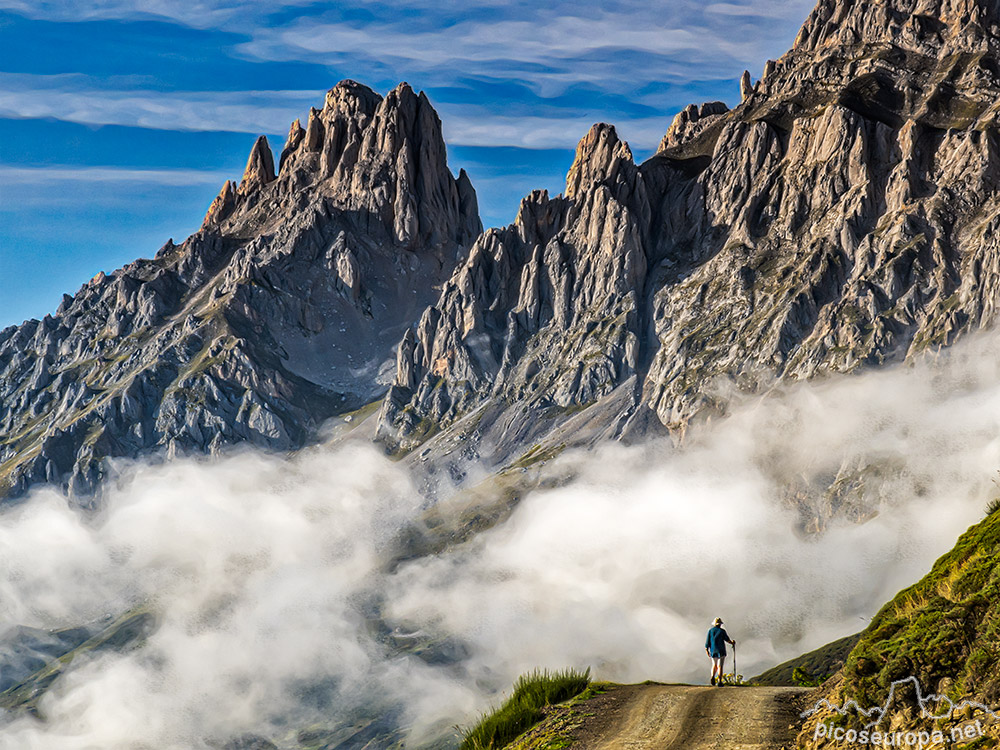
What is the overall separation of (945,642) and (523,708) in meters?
16.2

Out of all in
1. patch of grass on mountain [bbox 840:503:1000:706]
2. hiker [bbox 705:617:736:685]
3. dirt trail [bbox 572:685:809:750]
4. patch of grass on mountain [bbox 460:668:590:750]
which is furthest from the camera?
hiker [bbox 705:617:736:685]

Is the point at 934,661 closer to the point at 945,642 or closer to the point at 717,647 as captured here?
the point at 945,642

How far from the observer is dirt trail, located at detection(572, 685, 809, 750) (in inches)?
1217

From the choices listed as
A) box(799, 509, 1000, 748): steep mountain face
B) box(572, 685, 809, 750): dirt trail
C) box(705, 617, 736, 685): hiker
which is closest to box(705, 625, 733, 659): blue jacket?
box(705, 617, 736, 685): hiker

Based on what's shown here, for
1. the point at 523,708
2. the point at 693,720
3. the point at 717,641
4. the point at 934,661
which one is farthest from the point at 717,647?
the point at 934,661

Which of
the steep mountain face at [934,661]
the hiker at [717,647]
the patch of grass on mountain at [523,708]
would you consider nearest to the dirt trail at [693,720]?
the steep mountain face at [934,661]

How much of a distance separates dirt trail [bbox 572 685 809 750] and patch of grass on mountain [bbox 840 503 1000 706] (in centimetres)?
329

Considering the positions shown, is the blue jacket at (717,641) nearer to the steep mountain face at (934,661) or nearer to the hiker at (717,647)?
the hiker at (717,647)

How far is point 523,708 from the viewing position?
1486 inches

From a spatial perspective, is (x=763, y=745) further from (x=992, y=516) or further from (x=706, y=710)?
(x=992, y=516)

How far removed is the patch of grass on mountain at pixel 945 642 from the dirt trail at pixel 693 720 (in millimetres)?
3290

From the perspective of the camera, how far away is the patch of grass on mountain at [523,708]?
36250 mm

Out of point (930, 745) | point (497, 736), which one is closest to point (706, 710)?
point (497, 736)

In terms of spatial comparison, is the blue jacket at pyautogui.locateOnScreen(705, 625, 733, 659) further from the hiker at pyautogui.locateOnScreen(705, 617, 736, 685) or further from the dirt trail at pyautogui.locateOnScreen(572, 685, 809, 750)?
the dirt trail at pyautogui.locateOnScreen(572, 685, 809, 750)
